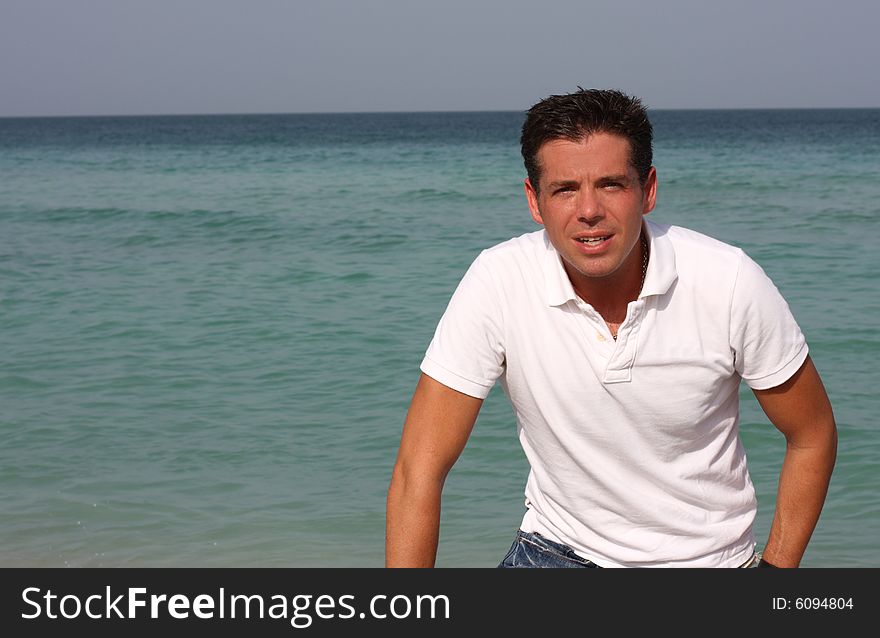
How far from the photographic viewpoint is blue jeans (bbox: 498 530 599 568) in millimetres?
2812

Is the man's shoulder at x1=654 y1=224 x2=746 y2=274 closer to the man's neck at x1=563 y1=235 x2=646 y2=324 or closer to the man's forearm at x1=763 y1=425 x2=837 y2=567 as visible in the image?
the man's neck at x1=563 y1=235 x2=646 y2=324

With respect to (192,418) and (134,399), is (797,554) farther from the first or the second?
(134,399)

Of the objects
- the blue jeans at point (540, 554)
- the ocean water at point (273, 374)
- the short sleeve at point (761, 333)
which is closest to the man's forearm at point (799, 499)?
the short sleeve at point (761, 333)

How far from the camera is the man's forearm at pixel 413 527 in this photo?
2.74 metres

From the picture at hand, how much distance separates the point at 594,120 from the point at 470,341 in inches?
24.4

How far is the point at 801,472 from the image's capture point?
2.80m

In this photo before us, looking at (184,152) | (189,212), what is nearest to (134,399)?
(189,212)

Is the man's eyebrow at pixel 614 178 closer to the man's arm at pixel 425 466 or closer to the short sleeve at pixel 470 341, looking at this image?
the short sleeve at pixel 470 341

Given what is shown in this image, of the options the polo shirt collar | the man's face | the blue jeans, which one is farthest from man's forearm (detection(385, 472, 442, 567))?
the man's face

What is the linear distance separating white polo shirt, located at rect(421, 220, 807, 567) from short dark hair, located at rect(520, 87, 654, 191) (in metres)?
0.24

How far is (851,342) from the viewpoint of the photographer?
9555 mm

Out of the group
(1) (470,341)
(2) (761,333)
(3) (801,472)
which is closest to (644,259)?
(2) (761,333)

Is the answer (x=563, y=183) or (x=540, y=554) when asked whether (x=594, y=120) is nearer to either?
(x=563, y=183)

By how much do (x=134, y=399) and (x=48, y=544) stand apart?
2.73m
